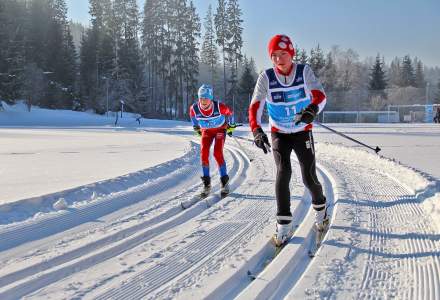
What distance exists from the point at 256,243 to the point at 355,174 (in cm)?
486

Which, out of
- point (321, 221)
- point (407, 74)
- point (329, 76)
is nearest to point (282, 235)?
point (321, 221)

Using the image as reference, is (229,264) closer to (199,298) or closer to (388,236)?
(199,298)

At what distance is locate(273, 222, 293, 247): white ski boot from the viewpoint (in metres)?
4.14

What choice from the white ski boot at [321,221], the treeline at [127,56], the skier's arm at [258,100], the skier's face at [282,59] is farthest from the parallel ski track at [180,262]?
the treeline at [127,56]

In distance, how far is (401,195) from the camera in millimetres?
6285

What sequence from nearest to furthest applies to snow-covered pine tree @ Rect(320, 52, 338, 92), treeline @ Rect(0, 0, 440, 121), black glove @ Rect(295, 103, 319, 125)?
black glove @ Rect(295, 103, 319, 125) < treeline @ Rect(0, 0, 440, 121) < snow-covered pine tree @ Rect(320, 52, 338, 92)

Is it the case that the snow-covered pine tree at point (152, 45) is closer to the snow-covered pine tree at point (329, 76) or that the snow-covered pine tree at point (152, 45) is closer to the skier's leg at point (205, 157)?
the snow-covered pine tree at point (329, 76)

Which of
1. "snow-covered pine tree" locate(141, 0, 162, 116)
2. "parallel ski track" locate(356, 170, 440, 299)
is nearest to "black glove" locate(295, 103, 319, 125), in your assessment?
"parallel ski track" locate(356, 170, 440, 299)

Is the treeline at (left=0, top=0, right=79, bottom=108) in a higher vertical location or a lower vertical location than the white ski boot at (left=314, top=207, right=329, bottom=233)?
Answer: higher

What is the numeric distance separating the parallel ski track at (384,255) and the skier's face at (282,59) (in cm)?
181

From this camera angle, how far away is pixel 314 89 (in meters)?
4.11

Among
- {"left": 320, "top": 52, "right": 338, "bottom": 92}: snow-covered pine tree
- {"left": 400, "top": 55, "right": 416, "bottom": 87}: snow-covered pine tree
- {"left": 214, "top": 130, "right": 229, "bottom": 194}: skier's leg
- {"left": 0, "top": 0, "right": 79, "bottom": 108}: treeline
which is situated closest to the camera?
{"left": 214, "top": 130, "right": 229, "bottom": 194}: skier's leg

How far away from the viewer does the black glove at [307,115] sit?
3.84m

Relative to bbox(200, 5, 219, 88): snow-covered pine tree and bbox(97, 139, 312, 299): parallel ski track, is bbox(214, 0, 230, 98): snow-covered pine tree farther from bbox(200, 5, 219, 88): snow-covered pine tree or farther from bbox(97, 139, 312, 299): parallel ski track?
bbox(97, 139, 312, 299): parallel ski track
